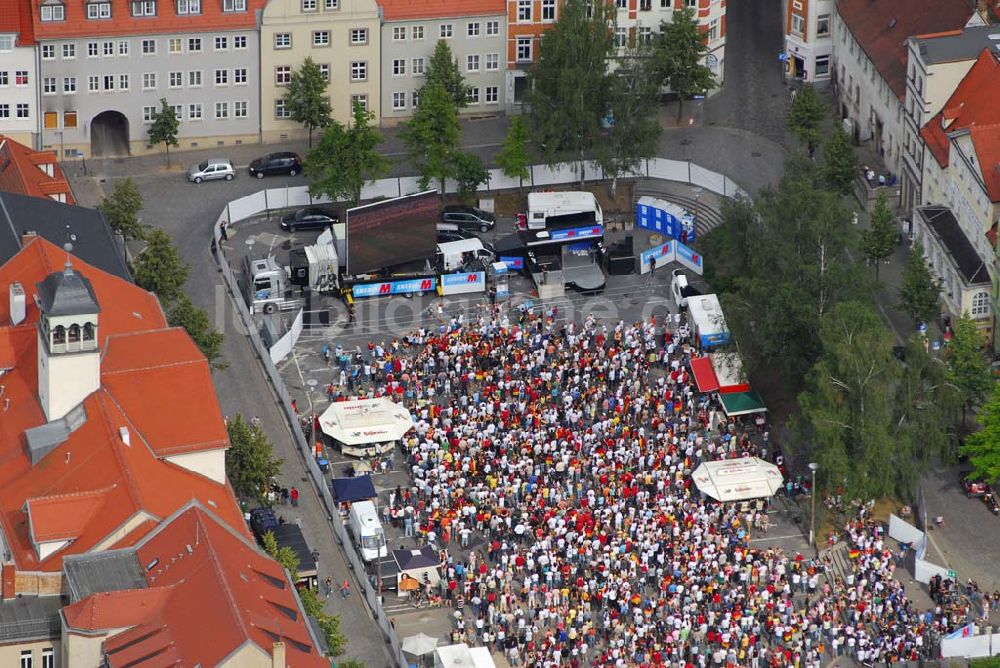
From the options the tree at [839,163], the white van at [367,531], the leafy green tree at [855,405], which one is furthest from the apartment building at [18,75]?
the leafy green tree at [855,405]

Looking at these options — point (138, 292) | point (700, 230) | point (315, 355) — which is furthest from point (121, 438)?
point (700, 230)

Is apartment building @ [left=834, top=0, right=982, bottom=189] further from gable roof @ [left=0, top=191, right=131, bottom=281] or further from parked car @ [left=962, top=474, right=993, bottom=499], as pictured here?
gable roof @ [left=0, top=191, right=131, bottom=281]

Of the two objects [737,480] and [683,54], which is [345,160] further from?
[737,480]

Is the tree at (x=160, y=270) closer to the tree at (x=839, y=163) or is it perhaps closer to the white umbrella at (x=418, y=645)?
the white umbrella at (x=418, y=645)

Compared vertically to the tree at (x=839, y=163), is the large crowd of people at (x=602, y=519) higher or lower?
lower

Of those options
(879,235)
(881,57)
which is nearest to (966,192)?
(879,235)

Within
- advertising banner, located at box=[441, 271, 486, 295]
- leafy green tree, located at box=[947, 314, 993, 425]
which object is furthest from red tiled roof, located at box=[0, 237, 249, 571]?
leafy green tree, located at box=[947, 314, 993, 425]
